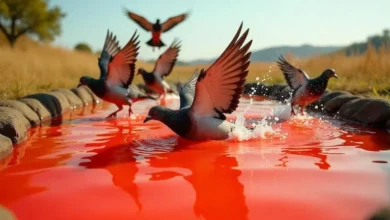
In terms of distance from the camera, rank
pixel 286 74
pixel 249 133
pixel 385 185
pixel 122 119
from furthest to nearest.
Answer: pixel 286 74
pixel 122 119
pixel 249 133
pixel 385 185

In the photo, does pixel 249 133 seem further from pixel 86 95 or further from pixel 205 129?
pixel 86 95

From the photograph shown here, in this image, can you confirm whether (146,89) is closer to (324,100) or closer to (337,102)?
(324,100)

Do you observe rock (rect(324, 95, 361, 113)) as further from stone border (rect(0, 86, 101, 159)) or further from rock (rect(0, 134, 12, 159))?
rock (rect(0, 134, 12, 159))

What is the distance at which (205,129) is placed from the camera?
12.5 ft

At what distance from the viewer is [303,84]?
6336 mm

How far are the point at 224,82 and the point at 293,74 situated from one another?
126 inches

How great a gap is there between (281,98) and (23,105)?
19.6ft

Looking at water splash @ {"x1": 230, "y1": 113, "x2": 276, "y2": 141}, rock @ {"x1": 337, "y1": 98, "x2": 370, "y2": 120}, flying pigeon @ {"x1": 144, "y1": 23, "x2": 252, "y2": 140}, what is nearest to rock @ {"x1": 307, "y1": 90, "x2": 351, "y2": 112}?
rock @ {"x1": 337, "y1": 98, "x2": 370, "y2": 120}

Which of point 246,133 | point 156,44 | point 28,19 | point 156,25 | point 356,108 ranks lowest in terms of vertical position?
point 246,133

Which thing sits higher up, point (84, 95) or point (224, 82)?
point (224, 82)

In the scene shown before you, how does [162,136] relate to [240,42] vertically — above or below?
below

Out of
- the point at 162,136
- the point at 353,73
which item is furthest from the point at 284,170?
the point at 353,73

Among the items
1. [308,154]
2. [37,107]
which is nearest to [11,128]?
[37,107]

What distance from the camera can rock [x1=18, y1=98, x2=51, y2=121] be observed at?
5.52m
